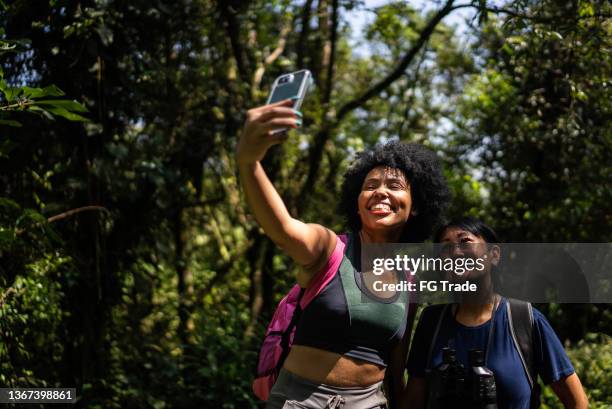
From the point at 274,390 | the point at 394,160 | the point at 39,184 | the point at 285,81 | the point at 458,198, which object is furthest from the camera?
the point at 458,198

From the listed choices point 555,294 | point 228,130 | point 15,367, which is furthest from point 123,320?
point 555,294

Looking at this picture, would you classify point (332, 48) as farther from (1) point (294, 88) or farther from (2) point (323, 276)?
(1) point (294, 88)

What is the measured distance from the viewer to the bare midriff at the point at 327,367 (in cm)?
272

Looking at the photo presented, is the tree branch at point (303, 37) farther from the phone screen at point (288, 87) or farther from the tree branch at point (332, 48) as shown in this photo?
the phone screen at point (288, 87)

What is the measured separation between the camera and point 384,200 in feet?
9.84

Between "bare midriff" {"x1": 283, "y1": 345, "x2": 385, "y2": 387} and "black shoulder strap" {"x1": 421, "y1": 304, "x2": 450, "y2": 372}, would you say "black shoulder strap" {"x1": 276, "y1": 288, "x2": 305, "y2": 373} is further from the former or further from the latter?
"black shoulder strap" {"x1": 421, "y1": 304, "x2": 450, "y2": 372}

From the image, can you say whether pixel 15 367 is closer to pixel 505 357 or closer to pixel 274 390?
pixel 274 390

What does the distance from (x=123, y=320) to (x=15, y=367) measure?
4.86 feet

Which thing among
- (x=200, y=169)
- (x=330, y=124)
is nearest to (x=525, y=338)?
(x=200, y=169)

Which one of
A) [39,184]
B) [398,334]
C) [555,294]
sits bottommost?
[555,294]

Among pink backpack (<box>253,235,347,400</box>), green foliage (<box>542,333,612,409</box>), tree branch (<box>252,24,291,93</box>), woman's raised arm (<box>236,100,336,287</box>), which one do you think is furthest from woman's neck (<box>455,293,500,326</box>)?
tree branch (<box>252,24,291,93</box>)

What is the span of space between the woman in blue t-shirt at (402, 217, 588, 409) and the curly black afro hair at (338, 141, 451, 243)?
0.14 meters

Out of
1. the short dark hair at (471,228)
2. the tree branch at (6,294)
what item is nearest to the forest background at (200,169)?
the tree branch at (6,294)

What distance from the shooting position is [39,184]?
18.2 ft
